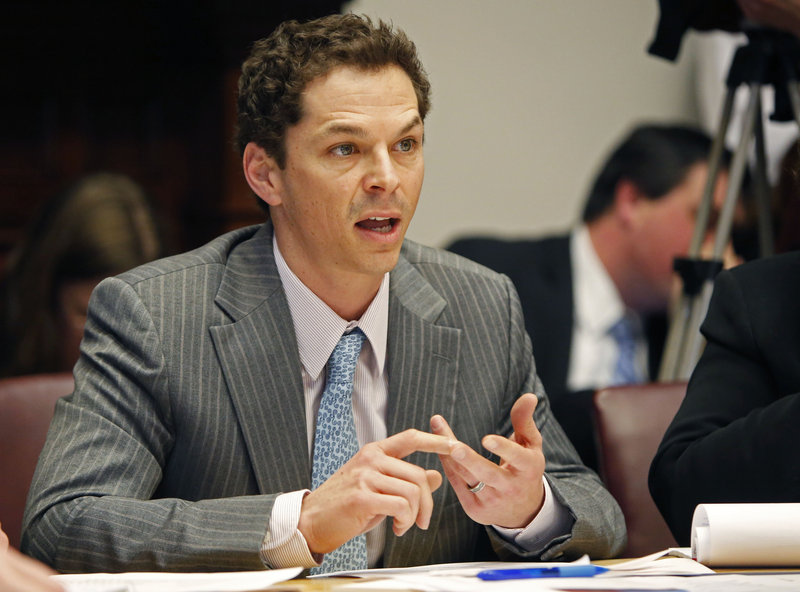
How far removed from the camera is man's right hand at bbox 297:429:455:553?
4.15ft

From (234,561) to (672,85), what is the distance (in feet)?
10.8

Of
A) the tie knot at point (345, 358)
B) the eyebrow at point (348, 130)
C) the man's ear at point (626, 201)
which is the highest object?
the eyebrow at point (348, 130)

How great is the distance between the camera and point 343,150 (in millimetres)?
1701

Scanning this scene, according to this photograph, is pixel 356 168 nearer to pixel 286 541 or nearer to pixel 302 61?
pixel 302 61

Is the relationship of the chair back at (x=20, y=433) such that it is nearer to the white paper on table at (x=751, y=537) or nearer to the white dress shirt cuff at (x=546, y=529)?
the white dress shirt cuff at (x=546, y=529)

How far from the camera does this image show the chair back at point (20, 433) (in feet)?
5.51

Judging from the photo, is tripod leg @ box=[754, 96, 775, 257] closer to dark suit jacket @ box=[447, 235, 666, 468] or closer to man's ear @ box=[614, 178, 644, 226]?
dark suit jacket @ box=[447, 235, 666, 468]

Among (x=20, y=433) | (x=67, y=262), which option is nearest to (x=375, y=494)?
(x=20, y=433)

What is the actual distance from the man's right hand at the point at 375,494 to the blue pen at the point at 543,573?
11cm

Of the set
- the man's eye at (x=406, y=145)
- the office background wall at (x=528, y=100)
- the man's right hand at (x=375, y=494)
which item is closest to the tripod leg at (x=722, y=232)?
the man's eye at (x=406, y=145)

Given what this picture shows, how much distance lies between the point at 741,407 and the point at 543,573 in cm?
60

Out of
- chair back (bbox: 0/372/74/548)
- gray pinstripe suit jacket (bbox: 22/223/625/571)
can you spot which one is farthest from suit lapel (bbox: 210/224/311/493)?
chair back (bbox: 0/372/74/548)

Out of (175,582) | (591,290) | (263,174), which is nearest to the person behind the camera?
(175,582)

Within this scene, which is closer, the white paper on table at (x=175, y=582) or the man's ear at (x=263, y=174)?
the white paper on table at (x=175, y=582)
